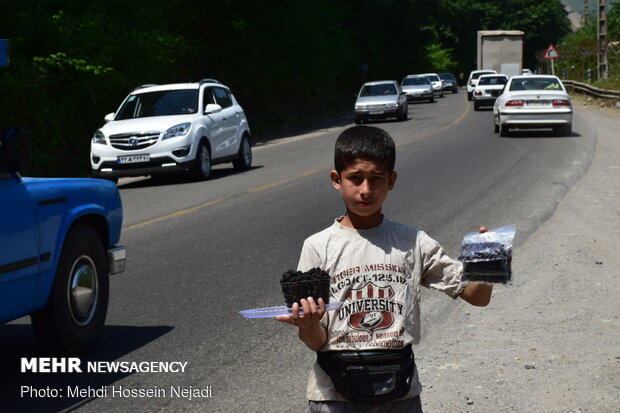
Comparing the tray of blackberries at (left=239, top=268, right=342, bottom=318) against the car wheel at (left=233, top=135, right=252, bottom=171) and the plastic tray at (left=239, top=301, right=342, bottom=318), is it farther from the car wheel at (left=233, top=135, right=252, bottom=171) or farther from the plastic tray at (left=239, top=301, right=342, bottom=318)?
the car wheel at (left=233, top=135, right=252, bottom=171)

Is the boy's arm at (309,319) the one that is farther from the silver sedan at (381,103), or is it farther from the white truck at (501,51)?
the white truck at (501,51)

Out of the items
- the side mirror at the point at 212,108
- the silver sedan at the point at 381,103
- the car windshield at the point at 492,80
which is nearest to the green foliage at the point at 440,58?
the car windshield at the point at 492,80

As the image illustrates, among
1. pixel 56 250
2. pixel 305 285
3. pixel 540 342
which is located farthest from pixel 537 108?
pixel 305 285

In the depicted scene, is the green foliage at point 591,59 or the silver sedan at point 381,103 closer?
the silver sedan at point 381,103

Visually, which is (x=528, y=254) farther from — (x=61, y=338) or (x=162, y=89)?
(x=162, y=89)

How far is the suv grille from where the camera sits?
17.8 metres

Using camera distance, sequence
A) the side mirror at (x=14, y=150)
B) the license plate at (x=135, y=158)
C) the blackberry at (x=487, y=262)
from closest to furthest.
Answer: the blackberry at (x=487, y=262), the side mirror at (x=14, y=150), the license plate at (x=135, y=158)

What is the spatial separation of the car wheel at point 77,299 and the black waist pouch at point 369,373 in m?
3.29

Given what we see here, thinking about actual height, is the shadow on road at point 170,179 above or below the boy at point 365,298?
below

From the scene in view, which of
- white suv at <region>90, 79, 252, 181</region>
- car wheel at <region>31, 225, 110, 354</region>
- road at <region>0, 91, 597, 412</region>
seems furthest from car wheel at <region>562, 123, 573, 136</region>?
car wheel at <region>31, 225, 110, 354</region>

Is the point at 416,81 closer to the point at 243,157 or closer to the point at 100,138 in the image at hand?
the point at 243,157

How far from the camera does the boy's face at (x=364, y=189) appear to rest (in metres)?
2.97

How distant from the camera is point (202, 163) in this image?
1839cm

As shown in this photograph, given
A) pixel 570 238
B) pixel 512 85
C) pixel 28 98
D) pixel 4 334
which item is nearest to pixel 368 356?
pixel 4 334
